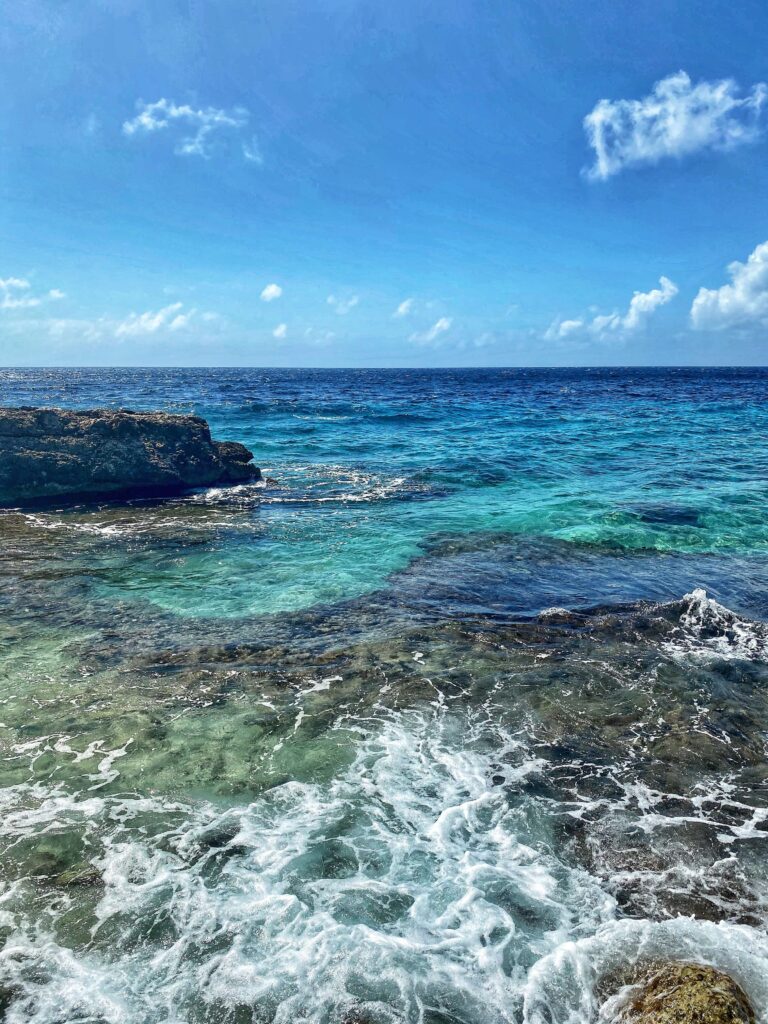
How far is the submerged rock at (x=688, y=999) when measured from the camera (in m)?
3.93

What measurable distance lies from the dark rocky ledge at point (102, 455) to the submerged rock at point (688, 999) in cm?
1972

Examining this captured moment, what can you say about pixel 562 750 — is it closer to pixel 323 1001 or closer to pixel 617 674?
pixel 617 674

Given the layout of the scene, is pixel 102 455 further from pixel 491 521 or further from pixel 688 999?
pixel 688 999

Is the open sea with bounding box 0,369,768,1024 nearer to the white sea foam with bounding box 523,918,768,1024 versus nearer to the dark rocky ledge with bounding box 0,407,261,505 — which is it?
the white sea foam with bounding box 523,918,768,1024

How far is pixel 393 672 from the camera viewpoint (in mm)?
9023

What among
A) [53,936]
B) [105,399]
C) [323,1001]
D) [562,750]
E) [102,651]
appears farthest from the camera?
[105,399]

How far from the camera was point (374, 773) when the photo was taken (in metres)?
6.86

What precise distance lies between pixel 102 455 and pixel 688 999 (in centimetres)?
2062

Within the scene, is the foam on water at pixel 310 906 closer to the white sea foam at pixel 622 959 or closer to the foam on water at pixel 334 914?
the foam on water at pixel 334 914

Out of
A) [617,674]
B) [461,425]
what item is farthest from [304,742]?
[461,425]

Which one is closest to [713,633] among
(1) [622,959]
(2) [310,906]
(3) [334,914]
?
(1) [622,959]

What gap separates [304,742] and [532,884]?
10.2 ft

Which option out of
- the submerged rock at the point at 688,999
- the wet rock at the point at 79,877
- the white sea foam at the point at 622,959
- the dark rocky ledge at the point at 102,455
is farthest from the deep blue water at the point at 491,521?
the submerged rock at the point at 688,999

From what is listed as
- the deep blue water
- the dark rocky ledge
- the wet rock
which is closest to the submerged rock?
the wet rock
